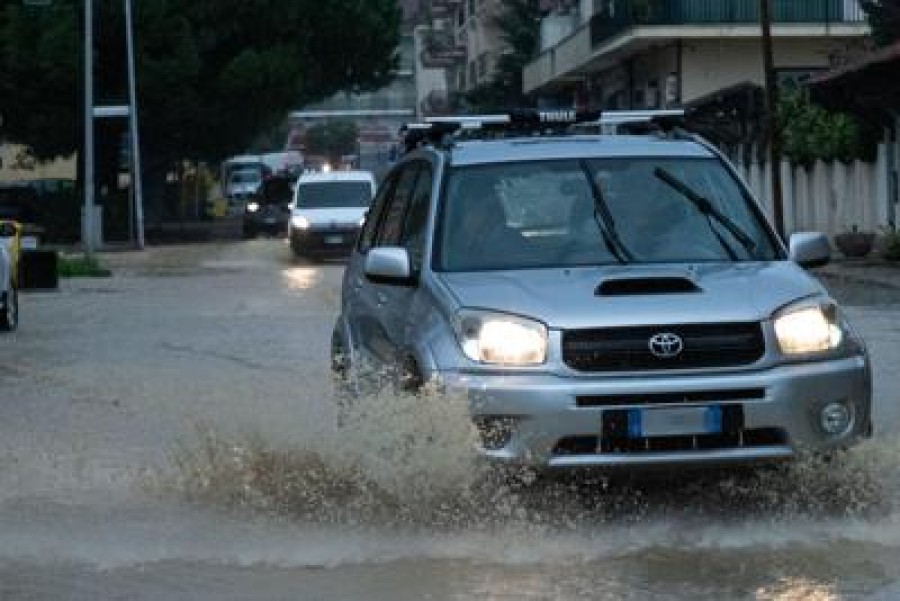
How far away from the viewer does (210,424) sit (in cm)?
1022

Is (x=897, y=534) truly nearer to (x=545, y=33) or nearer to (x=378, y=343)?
(x=378, y=343)

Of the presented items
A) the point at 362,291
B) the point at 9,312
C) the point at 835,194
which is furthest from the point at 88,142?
the point at 362,291

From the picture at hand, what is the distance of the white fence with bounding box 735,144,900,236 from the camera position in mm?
30531

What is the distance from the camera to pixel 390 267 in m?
8.17

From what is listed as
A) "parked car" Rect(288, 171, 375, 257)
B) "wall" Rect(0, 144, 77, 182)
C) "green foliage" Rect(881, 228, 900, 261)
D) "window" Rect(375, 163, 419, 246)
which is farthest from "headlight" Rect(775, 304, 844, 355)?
→ "wall" Rect(0, 144, 77, 182)

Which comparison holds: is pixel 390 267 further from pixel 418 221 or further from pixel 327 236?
pixel 327 236

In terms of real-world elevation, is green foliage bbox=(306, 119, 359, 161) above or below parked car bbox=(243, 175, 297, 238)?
above

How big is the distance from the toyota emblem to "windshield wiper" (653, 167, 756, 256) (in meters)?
1.29

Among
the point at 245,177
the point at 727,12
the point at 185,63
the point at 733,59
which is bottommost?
the point at 245,177

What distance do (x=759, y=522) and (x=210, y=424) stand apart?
3.76 m

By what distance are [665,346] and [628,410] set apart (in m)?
0.32

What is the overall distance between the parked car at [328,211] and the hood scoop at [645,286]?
26.6 meters

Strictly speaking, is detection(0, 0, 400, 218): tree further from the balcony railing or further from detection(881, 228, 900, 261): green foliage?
detection(881, 228, 900, 261): green foliage

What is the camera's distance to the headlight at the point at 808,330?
7512 millimetres
